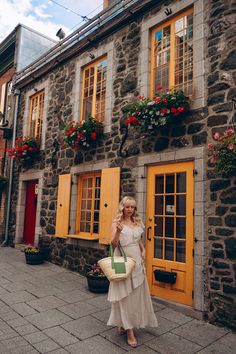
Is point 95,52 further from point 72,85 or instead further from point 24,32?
point 24,32

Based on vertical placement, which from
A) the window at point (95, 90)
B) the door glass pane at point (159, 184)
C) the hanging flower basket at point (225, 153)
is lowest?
→ the door glass pane at point (159, 184)

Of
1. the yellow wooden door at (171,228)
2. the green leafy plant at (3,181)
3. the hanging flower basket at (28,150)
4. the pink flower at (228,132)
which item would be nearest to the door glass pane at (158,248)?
the yellow wooden door at (171,228)

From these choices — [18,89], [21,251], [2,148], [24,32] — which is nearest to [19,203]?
[21,251]

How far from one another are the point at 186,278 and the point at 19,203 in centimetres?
650

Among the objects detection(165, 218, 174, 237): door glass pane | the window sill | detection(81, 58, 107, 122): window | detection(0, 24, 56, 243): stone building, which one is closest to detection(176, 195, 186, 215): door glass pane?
detection(165, 218, 174, 237): door glass pane

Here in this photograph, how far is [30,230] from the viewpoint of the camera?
368 inches

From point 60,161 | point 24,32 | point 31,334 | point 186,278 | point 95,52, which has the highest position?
point 24,32

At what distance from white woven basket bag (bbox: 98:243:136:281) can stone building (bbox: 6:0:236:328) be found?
1.61 metres

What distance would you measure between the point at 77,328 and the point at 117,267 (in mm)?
1254

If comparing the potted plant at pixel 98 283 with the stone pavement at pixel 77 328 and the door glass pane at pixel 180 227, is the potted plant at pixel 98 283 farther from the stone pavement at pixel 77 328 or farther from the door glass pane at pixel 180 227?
the door glass pane at pixel 180 227

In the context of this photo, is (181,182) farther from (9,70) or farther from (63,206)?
(9,70)

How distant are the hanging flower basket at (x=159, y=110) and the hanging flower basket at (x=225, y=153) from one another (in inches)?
35.3

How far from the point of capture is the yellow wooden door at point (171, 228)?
4.85 meters

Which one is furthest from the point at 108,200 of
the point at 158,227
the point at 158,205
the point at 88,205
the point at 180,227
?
the point at 180,227
